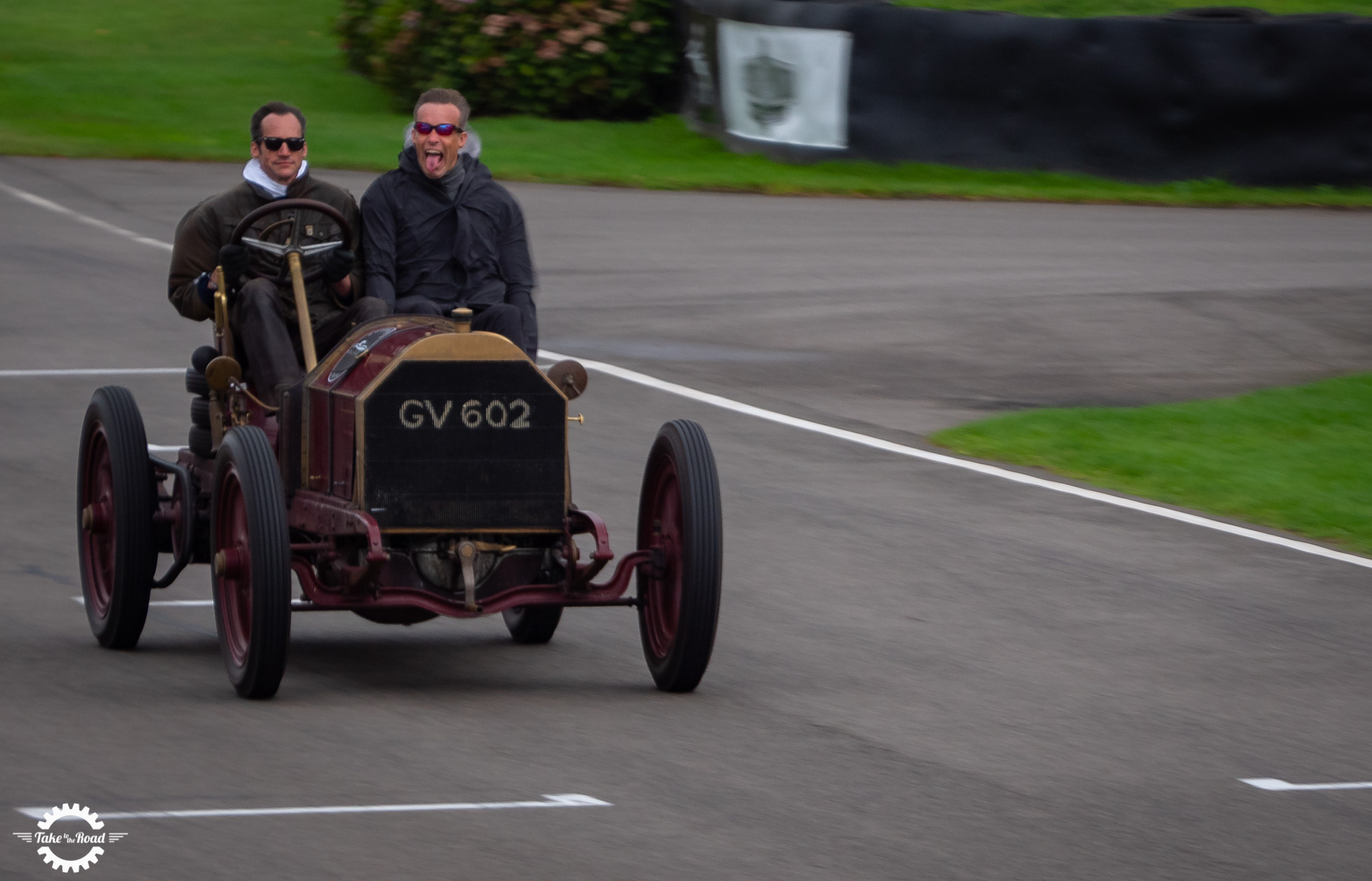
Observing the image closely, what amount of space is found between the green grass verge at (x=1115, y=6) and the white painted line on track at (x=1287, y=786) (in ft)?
67.4

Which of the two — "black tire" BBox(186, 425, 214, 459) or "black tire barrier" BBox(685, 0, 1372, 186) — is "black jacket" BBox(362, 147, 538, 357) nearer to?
"black tire" BBox(186, 425, 214, 459)

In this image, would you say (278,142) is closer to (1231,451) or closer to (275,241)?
(275,241)

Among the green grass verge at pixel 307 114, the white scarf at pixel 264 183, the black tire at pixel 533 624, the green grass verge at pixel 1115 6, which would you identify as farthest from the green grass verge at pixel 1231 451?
the green grass verge at pixel 1115 6

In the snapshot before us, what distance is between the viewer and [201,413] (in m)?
8.07

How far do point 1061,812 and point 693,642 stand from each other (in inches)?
57.5

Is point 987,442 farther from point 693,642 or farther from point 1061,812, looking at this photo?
point 1061,812

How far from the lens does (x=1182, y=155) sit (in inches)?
992

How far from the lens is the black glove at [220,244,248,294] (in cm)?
773

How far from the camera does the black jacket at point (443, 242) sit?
8008mm

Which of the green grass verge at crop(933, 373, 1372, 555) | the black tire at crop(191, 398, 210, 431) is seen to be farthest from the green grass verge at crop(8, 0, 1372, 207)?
the black tire at crop(191, 398, 210, 431)

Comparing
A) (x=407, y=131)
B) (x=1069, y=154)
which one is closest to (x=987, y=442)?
(x=407, y=131)

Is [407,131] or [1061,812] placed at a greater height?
[407,131]

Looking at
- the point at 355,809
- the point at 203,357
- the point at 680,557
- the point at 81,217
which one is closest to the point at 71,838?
the point at 355,809

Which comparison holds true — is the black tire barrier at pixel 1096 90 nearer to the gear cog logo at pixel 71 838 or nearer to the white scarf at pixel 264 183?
the white scarf at pixel 264 183
